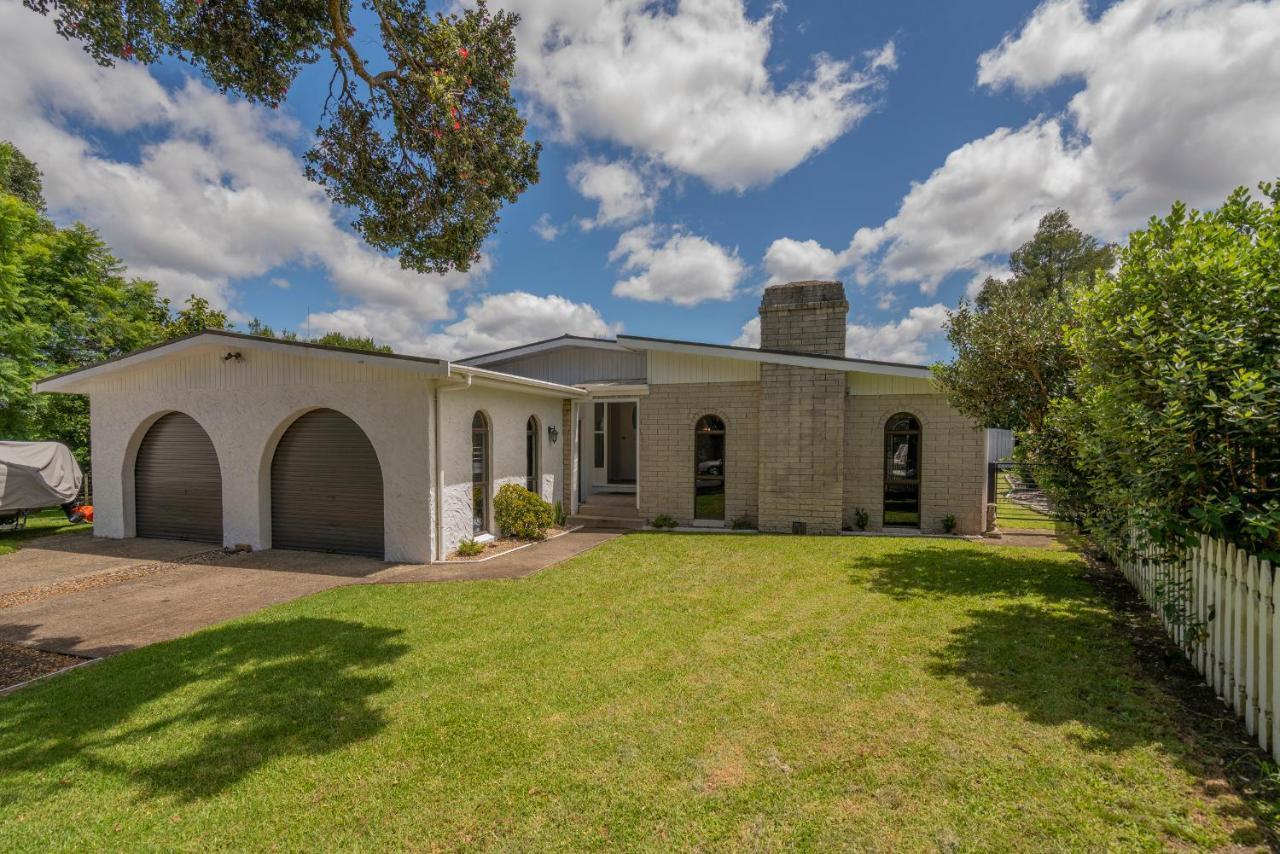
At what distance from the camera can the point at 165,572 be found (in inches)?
346

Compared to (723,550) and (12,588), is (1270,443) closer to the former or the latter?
(723,550)

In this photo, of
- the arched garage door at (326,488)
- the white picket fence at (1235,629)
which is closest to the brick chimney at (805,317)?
the white picket fence at (1235,629)

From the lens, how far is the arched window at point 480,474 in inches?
400

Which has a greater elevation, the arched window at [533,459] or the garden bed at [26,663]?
the arched window at [533,459]

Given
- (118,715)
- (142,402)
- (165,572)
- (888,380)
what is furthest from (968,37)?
(142,402)

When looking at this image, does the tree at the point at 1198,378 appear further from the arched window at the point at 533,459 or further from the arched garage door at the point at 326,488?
the arched garage door at the point at 326,488

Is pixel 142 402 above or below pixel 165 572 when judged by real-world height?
above

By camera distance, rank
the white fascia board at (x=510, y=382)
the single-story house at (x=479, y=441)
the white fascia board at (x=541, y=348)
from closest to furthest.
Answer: the white fascia board at (x=510, y=382) → the single-story house at (x=479, y=441) → the white fascia board at (x=541, y=348)

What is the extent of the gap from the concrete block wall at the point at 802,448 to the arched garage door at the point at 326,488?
320 inches

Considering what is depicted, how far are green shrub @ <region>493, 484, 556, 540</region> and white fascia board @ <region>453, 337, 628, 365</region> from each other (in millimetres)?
4887

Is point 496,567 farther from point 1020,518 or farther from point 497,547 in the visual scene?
point 1020,518

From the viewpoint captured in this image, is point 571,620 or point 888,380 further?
point 888,380

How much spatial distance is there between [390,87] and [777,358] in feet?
27.2

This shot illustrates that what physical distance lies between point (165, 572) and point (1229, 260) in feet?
46.7
